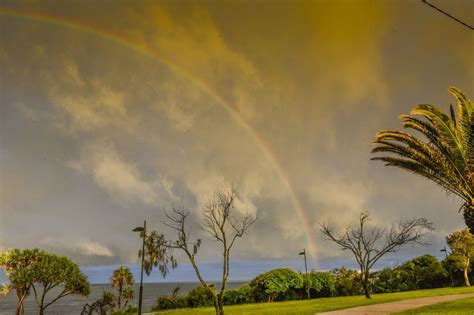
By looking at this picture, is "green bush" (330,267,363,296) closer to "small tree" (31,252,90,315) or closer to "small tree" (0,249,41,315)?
"small tree" (31,252,90,315)

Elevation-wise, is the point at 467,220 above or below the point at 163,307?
above

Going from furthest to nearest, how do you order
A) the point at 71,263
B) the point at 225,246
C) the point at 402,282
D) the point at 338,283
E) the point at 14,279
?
the point at 402,282 < the point at 338,283 < the point at 71,263 < the point at 14,279 < the point at 225,246

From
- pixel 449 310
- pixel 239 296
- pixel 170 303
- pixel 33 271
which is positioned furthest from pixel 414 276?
pixel 33 271

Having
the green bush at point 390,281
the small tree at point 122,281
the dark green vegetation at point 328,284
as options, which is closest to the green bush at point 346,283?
the dark green vegetation at point 328,284

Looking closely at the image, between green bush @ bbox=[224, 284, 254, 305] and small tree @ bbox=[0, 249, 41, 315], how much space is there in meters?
18.3

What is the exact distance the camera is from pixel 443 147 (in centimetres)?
1524

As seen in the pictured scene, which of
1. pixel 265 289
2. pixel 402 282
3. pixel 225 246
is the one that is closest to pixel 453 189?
pixel 225 246

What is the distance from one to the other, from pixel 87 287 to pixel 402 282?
3790cm

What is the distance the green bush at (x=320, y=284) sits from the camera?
3966cm

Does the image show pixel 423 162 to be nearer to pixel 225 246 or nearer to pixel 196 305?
pixel 225 246

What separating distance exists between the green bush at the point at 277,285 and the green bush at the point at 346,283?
6.12 m

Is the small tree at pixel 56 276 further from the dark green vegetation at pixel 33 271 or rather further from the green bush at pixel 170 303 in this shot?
the green bush at pixel 170 303

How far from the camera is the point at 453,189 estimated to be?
622 inches

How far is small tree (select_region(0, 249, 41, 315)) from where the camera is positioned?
31141mm
